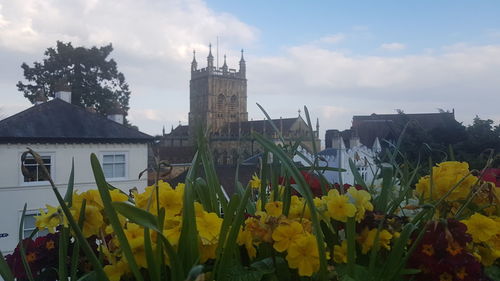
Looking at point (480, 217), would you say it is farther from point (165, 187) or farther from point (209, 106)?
point (209, 106)

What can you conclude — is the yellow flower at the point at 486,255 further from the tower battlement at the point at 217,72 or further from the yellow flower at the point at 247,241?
the tower battlement at the point at 217,72

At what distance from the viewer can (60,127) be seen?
1720 cm

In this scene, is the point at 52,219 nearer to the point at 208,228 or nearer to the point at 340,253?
the point at 208,228

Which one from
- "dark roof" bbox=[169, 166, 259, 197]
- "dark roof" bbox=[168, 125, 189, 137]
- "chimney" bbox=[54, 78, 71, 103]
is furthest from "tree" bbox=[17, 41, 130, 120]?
"dark roof" bbox=[168, 125, 189, 137]

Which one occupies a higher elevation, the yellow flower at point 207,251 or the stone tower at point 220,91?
the stone tower at point 220,91

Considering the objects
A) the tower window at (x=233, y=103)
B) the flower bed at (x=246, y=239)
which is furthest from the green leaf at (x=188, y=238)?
the tower window at (x=233, y=103)

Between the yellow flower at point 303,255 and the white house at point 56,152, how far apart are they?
14.8m

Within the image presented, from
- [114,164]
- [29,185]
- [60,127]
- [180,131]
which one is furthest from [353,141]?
[180,131]

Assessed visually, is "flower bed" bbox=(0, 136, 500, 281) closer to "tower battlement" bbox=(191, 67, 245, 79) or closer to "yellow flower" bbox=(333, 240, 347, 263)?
"yellow flower" bbox=(333, 240, 347, 263)

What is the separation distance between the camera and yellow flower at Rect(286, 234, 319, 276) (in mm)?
1000

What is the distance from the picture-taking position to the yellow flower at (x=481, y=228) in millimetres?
1223

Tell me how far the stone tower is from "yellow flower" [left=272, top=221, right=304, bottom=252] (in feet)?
216

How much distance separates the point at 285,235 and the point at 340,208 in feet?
0.55

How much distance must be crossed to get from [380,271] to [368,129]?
31664 mm
